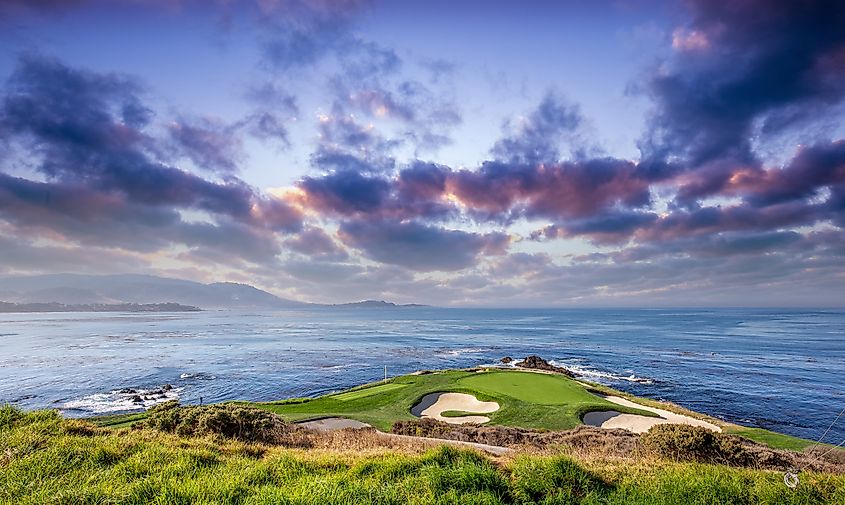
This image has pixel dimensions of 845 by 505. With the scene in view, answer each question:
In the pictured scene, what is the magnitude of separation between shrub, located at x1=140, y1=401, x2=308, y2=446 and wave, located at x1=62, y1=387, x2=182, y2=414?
25892 mm

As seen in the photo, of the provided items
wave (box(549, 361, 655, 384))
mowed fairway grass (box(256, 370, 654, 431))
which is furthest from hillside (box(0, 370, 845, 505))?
wave (box(549, 361, 655, 384))

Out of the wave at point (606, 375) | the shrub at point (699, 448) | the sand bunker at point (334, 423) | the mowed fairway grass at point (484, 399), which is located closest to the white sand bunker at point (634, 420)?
the mowed fairway grass at point (484, 399)

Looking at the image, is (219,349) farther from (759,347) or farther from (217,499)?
(759,347)

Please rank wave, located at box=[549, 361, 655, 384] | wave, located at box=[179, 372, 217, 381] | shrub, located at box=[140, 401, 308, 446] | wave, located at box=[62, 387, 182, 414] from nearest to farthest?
1. shrub, located at box=[140, 401, 308, 446]
2. wave, located at box=[62, 387, 182, 414]
3. wave, located at box=[549, 361, 655, 384]
4. wave, located at box=[179, 372, 217, 381]

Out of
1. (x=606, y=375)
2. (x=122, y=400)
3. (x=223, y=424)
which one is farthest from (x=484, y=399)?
(x=122, y=400)

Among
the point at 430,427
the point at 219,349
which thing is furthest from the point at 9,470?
the point at 219,349

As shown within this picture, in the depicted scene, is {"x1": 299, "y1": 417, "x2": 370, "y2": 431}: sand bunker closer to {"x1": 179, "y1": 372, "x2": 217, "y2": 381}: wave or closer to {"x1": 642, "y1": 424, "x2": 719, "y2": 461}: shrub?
{"x1": 642, "y1": 424, "x2": 719, "y2": 461}: shrub

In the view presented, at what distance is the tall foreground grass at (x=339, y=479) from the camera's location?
17.3ft

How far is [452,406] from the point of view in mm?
27688

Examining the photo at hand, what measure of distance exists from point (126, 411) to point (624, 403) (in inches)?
1562

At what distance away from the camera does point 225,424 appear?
12.9 m

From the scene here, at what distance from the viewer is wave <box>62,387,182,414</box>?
3322 centimetres

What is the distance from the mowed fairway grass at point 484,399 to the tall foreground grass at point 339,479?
48.8ft

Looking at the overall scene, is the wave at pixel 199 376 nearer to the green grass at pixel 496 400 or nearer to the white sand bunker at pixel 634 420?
the green grass at pixel 496 400
